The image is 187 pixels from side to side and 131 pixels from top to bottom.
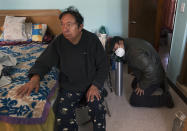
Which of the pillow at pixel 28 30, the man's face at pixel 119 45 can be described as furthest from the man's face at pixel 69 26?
the pillow at pixel 28 30

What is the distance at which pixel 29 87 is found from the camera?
119 centimetres

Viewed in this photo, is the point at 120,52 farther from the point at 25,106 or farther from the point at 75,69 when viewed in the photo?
the point at 25,106

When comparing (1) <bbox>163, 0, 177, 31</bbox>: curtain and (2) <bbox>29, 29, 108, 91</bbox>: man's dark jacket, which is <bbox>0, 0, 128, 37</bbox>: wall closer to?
(1) <bbox>163, 0, 177, 31</bbox>: curtain

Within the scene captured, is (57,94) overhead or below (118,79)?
overhead

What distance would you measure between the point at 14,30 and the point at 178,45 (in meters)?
2.34

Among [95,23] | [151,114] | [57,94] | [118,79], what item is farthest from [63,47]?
[95,23]

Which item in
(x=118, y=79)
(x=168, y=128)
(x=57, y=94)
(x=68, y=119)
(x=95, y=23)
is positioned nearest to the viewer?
(x=68, y=119)

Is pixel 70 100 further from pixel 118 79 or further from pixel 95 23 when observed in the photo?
pixel 95 23

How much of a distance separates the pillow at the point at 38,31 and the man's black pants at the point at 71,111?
1502 millimetres

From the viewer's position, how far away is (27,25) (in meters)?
2.79

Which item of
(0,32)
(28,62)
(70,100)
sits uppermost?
(0,32)

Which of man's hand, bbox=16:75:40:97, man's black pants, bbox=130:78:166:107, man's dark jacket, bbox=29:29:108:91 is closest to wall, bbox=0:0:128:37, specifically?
man's black pants, bbox=130:78:166:107

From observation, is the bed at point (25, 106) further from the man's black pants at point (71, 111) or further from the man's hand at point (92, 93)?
the man's hand at point (92, 93)

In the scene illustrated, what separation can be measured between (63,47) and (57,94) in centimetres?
42
